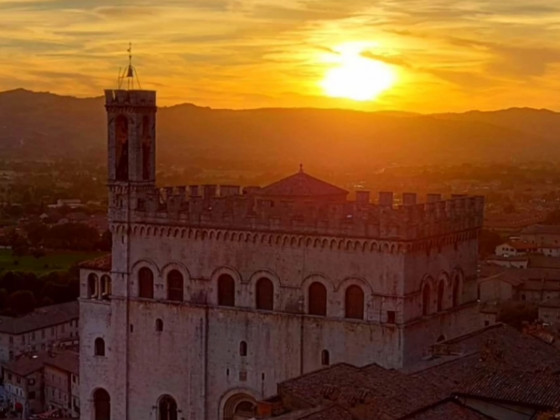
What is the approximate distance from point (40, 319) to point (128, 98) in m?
41.5

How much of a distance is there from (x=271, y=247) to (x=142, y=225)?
17.0 ft

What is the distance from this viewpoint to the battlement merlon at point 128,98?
37719 millimetres

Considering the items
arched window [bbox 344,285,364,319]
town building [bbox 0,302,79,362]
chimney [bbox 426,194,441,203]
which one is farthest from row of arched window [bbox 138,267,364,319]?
town building [bbox 0,302,79,362]

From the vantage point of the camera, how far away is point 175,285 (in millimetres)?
37031

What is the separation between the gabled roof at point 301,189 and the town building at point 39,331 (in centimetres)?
4013

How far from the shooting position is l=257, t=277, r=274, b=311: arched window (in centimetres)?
3509

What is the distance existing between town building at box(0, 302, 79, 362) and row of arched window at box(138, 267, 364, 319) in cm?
3787

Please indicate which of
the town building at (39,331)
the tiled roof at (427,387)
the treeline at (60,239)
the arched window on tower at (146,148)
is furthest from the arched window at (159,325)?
the treeline at (60,239)

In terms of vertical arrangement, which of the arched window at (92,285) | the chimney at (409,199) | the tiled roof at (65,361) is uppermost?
the chimney at (409,199)

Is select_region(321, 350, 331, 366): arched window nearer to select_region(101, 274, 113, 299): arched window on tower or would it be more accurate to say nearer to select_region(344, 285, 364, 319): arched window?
select_region(344, 285, 364, 319): arched window

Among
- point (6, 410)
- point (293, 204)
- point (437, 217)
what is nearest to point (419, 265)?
point (437, 217)

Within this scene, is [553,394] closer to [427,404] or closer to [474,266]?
[427,404]

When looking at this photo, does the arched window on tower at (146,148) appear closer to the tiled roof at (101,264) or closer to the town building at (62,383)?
the tiled roof at (101,264)

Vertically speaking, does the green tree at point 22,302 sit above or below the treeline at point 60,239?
below
